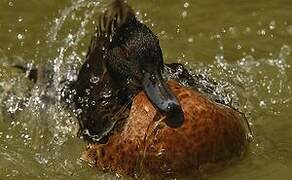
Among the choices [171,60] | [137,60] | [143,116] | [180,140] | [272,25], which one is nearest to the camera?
[180,140]

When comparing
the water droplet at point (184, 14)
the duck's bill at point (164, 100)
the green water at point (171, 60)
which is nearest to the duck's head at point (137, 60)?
the duck's bill at point (164, 100)

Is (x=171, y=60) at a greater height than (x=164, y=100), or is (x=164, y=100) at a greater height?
(x=171, y=60)

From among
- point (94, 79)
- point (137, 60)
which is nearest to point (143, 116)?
point (137, 60)

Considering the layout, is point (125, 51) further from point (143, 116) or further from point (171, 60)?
point (171, 60)

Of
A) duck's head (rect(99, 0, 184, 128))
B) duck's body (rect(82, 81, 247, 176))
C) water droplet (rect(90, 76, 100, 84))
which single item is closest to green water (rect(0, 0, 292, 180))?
duck's body (rect(82, 81, 247, 176))

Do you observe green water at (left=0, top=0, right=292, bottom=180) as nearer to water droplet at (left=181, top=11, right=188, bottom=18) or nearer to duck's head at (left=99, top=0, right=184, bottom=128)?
water droplet at (left=181, top=11, right=188, bottom=18)

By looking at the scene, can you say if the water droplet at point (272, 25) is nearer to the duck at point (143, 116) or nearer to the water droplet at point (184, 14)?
the water droplet at point (184, 14)
